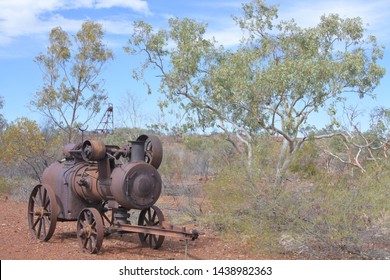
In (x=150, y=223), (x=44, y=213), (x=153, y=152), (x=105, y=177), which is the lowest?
(x=150, y=223)

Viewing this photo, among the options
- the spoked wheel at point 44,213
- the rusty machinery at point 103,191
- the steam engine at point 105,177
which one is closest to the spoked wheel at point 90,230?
the rusty machinery at point 103,191

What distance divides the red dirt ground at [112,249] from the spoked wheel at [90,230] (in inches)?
5.8

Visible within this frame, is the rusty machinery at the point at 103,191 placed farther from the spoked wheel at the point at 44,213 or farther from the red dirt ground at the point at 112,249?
the red dirt ground at the point at 112,249

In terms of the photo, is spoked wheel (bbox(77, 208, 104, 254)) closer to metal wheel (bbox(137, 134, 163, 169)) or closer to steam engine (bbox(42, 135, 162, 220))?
steam engine (bbox(42, 135, 162, 220))

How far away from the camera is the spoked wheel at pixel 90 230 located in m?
9.07

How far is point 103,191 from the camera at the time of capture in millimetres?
9547

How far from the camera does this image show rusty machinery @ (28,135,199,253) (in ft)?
29.7

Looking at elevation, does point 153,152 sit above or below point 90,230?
above

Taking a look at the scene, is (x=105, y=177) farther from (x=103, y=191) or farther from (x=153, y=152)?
(x=153, y=152)

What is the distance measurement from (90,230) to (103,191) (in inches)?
27.2

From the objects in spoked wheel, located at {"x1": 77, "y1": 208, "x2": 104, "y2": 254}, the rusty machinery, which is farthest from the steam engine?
spoked wheel, located at {"x1": 77, "y1": 208, "x2": 104, "y2": 254}

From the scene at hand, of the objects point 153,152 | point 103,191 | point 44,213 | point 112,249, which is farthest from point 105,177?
point 44,213

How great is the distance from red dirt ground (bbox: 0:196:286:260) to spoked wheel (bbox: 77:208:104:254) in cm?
15
